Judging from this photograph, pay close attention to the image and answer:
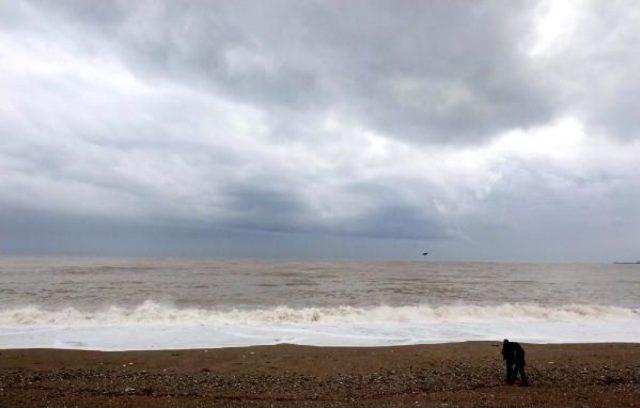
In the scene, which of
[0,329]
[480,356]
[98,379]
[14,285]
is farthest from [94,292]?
[480,356]

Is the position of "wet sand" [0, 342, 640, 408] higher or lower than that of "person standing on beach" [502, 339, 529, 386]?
lower

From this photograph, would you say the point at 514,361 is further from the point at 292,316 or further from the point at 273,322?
the point at 292,316

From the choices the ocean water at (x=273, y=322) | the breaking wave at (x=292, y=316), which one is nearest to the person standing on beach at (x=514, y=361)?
the ocean water at (x=273, y=322)

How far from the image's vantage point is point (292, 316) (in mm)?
22359

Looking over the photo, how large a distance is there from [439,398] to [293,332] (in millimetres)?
10023

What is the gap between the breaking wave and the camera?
2071cm

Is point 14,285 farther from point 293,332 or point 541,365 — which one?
point 541,365

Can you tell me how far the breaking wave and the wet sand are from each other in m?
7.20

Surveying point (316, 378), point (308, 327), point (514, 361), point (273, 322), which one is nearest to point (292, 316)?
point (273, 322)

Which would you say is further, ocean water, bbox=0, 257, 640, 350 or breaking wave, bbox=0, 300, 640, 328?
breaking wave, bbox=0, 300, 640, 328

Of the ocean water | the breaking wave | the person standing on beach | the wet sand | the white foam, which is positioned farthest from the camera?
the breaking wave

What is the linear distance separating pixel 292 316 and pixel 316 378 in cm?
1179

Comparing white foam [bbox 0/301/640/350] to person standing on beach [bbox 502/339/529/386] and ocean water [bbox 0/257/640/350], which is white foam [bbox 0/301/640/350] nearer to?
ocean water [bbox 0/257/640/350]

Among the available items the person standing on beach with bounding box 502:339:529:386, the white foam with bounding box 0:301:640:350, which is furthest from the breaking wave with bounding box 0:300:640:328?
the person standing on beach with bounding box 502:339:529:386
